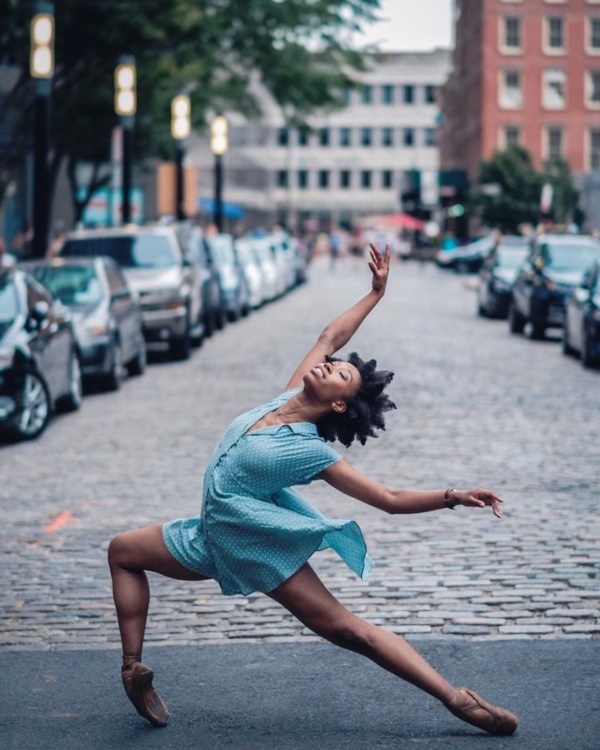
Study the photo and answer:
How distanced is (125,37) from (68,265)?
36.2ft

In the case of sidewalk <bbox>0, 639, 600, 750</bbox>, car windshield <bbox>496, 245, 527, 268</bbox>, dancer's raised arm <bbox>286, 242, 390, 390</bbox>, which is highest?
dancer's raised arm <bbox>286, 242, 390, 390</bbox>

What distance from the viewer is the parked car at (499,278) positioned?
34.6 m

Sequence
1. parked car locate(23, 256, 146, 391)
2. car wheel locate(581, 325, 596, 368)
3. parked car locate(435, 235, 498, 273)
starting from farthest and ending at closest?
parked car locate(435, 235, 498, 273) < car wheel locate(581, 325, 596, 368) < parked car locate(23, 256, 146, 391)

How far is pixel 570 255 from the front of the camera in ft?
94.7

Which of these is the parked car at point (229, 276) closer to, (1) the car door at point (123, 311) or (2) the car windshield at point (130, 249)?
(2) the car windshield at point (130, 249)

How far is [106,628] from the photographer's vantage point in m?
7.34

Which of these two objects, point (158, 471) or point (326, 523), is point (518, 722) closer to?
point (326, 523)

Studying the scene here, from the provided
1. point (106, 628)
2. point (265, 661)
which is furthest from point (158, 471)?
point (265, 661)

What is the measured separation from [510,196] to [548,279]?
5209 centimetres

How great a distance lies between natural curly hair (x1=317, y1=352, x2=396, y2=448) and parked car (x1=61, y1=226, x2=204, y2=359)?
60.6 ft

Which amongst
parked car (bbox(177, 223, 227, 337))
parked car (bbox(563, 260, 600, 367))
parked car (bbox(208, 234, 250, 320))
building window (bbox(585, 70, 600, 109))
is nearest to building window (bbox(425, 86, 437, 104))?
building window (bbox(585, 70, 600, 109))

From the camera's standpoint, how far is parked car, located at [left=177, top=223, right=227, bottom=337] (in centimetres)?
2778

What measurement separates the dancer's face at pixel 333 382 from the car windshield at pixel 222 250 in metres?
29.2

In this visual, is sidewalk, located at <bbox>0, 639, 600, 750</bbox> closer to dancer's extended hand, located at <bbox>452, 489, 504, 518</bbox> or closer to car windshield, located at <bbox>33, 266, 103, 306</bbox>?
dancer's extended hand, located at <bbox>452, 489, 504, 518</bbox>
